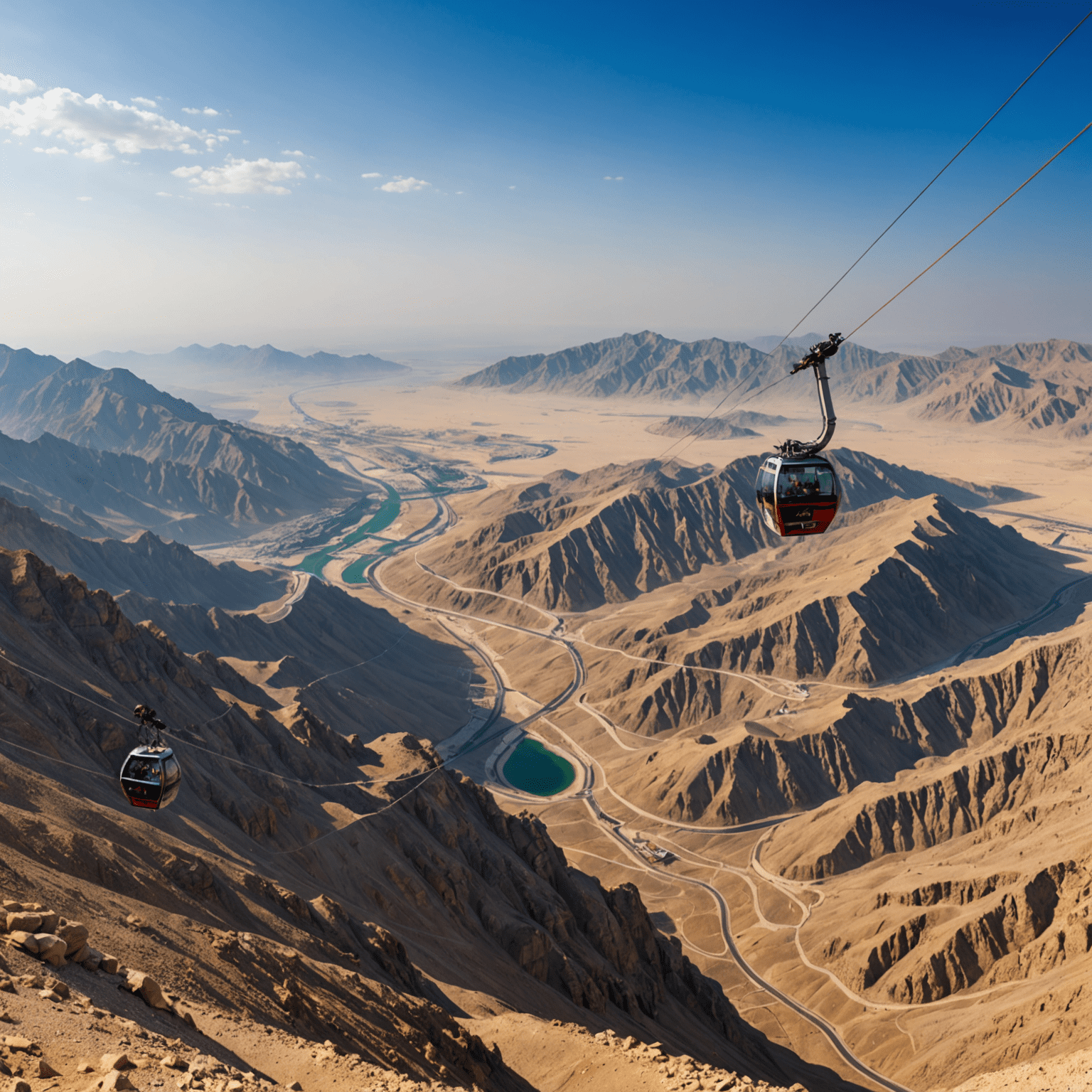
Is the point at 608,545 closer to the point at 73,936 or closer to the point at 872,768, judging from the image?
the point at 872,768

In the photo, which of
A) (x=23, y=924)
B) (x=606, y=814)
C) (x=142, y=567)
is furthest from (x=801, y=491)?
(x=142, y=567)

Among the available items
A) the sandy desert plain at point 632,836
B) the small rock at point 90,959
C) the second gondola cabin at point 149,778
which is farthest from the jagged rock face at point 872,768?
the small rock at point 90,959

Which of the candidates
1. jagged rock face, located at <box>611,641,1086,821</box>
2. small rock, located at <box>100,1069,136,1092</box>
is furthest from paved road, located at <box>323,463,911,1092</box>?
small rock, located at <box>100,1069,136,1092</box>

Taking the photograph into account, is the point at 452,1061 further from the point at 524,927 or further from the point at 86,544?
the point at 86,544

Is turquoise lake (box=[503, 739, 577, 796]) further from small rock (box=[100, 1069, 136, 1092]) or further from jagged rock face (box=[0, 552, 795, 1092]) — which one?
small rock (box=[100, 1069, 136, 1092])

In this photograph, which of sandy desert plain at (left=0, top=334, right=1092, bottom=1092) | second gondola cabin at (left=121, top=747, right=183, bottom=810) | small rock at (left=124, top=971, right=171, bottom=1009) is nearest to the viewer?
small rock at (left=124, top=971, right=171, bottom=1009)

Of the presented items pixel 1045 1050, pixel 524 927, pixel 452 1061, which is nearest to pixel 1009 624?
pixel 1045 1050

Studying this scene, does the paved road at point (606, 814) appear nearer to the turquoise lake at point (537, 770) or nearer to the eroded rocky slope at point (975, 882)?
the turquoise lake at point (537, 770)
